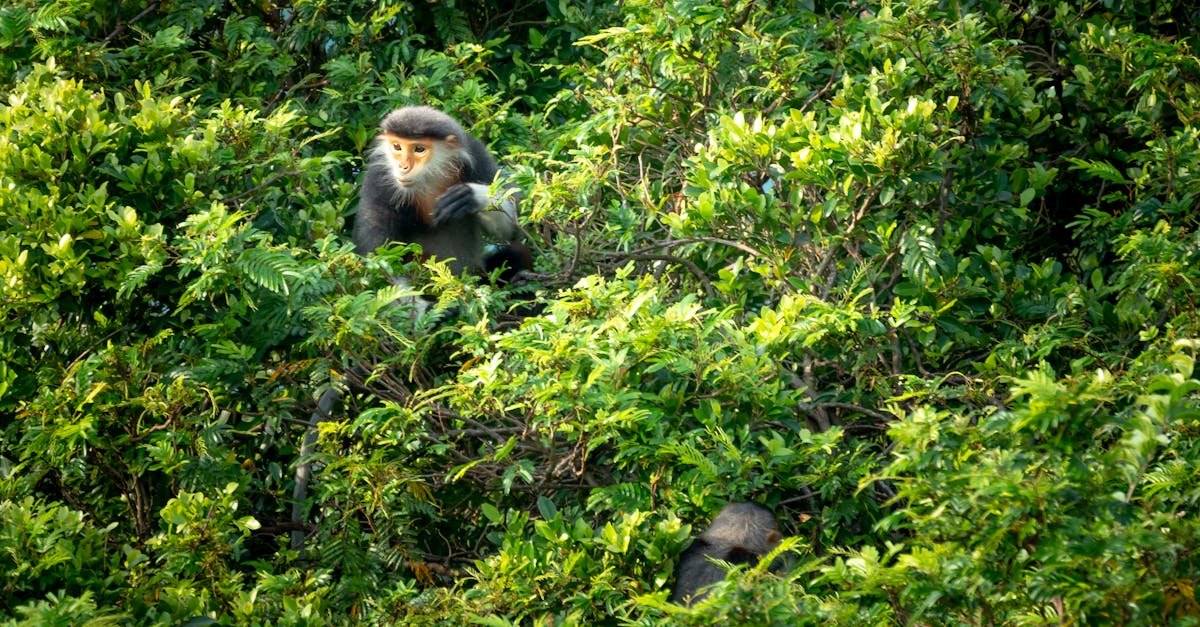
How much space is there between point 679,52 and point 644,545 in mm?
1893

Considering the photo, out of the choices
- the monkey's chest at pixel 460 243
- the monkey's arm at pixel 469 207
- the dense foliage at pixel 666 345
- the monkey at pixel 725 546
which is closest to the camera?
the dense foliage at pixel 666 345

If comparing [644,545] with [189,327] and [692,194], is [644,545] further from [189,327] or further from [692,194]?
[189,327]

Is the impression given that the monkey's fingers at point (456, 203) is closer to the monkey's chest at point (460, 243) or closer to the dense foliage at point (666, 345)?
the monkey's chest at point (460, 243)

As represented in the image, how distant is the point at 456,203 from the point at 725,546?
2495 millimetres

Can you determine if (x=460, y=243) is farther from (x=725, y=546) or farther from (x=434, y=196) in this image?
(x=725, y=546)

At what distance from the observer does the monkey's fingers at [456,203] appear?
5.64 m

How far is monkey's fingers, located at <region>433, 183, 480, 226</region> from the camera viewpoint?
5.64m

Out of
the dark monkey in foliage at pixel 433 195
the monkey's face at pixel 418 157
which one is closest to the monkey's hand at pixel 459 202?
the dark monkey in foliage at pixel 433 195

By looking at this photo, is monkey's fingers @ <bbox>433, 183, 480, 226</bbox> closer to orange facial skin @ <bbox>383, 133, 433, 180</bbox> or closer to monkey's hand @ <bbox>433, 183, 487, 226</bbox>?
monkey's hand @ <bbox>433, 183, 487, 226</bbox>

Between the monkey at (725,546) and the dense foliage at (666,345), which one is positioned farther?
the monkey at (725,546)

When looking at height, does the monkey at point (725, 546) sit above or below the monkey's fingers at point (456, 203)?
above

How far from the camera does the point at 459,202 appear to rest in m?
5.64

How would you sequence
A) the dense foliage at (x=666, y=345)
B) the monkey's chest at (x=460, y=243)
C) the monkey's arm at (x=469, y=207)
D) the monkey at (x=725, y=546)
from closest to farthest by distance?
the dense foliage at (x=666, y=345) < the monkey at (x=725, y=546) < the monkey's arm at (x=469, y=207) < the monkey's chest at (x=460, y=243)

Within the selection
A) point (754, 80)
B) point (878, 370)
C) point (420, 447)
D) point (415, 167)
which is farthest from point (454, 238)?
point (878, 370)
